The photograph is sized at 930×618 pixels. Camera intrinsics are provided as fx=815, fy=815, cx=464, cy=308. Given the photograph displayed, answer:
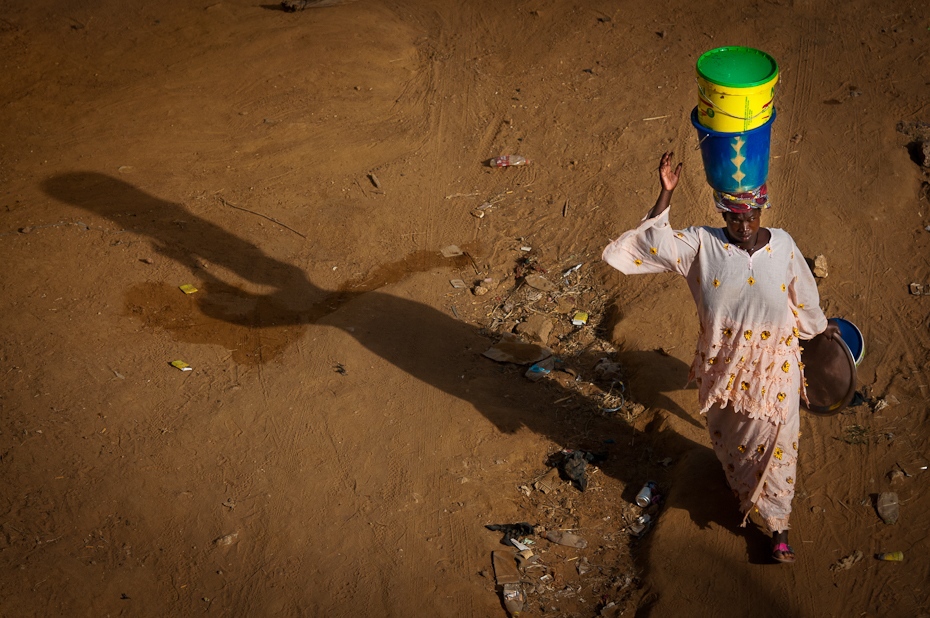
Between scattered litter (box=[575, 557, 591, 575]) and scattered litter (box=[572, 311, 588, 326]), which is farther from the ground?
scattered litter (box=[572, 311, 588, 326])

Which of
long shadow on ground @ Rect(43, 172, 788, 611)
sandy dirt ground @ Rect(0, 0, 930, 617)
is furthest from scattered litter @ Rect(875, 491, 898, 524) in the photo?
long shadow on ground @ Rect(43, 172, 788, 611)

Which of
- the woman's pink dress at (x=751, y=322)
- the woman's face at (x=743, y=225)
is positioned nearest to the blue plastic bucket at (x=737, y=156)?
the woman's face at (x=743, y=225)

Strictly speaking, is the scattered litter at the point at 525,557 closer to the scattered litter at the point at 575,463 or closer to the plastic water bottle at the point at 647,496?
the scattered litter at the point at 575,463

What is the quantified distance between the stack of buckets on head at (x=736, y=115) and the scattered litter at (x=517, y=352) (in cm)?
222

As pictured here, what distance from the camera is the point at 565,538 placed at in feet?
14.5

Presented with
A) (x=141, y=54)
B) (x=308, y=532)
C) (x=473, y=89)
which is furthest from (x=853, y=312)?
(x=141, y=54)

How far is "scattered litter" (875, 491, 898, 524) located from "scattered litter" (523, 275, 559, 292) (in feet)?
8.41

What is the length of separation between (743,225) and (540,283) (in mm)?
2605

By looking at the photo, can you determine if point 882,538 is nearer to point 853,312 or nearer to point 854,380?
point 854,380

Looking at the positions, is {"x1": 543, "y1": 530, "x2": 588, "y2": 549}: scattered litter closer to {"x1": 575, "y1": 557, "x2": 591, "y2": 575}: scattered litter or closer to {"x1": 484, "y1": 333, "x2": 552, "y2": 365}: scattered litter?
{"x1": 575, "y1": 557, "x2": 591, "y2": 575}: scattered litter

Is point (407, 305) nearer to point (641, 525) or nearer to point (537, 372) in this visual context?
point (537, 372)

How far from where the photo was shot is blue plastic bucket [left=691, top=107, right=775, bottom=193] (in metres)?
3.42

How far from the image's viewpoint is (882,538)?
4098mm

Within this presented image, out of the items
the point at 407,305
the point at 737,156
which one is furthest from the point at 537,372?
the point at 737,156
